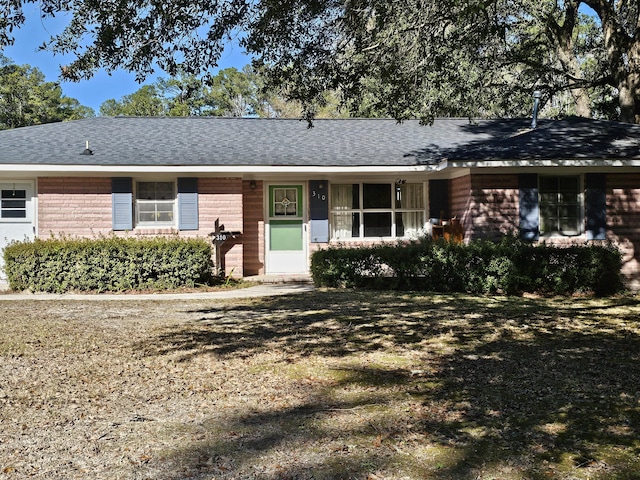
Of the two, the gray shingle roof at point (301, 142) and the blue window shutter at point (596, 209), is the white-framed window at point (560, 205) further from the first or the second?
the gray shingle roof at point (301, 142)

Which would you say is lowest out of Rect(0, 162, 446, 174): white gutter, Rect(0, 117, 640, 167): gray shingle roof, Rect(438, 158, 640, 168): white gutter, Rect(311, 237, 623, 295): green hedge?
Rect(311, 237, 623, 295): green hedge

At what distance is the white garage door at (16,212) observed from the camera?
13664 mm

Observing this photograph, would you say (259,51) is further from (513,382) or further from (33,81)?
(33,81)

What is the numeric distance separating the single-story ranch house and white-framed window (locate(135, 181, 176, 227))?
0.02 metres

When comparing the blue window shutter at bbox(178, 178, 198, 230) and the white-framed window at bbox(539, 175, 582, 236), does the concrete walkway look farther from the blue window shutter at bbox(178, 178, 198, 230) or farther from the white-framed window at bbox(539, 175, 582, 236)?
the white-framed window at bbox(539, 175, 582, 236)

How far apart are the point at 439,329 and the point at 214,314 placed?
125 inches

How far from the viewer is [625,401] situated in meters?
4.57

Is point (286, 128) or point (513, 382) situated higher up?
point (286, 128)

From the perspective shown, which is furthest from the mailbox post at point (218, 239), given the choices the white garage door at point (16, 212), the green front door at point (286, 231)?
the white garage door at point (16, 212)

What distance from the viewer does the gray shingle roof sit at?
13.3 meters

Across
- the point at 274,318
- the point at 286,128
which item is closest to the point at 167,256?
the point at 274,318

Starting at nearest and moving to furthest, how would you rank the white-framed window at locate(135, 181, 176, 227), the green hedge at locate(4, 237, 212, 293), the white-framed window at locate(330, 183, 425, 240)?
the green hedge at locate(4, 237, 212, 293), the white-framed window at locate(135, 181, 176, 227), the white-framed window at locate(330, 183, 425, 240)

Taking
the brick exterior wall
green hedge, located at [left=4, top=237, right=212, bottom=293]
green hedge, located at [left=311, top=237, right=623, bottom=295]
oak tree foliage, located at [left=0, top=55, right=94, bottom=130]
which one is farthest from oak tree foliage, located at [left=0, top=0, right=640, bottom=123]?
oak tree foliage, located at [left=0, top=55, right=94, bottom=130]

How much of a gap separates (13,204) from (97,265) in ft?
11.1
